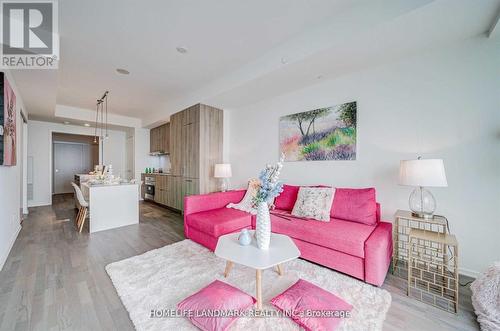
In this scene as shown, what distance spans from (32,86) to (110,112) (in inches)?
103

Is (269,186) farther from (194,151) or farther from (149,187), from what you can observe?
(149,187)

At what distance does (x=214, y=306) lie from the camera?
1396 mm

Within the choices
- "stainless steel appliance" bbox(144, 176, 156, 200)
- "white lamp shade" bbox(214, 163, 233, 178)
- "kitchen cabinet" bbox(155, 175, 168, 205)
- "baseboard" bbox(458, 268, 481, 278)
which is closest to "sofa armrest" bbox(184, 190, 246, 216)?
"white lamp shade" bbox(214, 163, 233, 178)

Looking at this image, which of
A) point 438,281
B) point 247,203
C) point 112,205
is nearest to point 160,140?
point 112,205

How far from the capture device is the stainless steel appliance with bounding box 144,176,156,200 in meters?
5.94

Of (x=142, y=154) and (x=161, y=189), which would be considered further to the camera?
(x=142, y=154)

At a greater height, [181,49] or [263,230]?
[181,49]

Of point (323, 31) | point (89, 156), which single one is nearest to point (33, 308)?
point (323, 31)

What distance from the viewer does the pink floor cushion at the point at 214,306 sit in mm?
1322

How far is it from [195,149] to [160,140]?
2492 millimetres

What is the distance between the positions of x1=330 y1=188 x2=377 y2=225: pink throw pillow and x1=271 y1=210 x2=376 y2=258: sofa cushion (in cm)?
8

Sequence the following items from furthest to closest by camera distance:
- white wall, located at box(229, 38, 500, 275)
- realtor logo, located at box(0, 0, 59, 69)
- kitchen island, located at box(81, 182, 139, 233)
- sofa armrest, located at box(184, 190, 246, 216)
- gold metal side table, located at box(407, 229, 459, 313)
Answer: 1. kitchen island, located at box(81, 182, 139, 233)
2. sofa armrest, located at box(184, 190, 246, 216)
3. white wall, located at box(229, 38, 500, 275)
4. realtor logo, located at box(0, 0, 59, 69)
5. gold metal side table, located at box(407, 229, 459, 313)

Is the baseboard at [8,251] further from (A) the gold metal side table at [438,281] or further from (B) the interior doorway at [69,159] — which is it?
(B) the interior doorway at [69,159]

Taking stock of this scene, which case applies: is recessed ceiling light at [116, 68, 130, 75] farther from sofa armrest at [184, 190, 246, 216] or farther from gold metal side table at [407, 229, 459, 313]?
gold metal side table at [407, 229, 459, 313]
